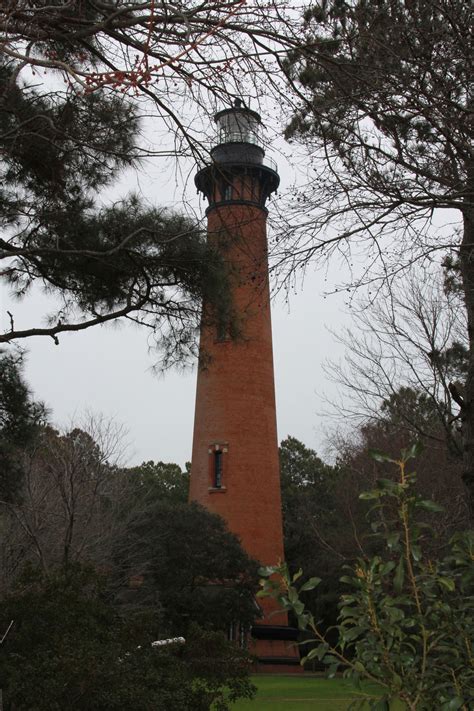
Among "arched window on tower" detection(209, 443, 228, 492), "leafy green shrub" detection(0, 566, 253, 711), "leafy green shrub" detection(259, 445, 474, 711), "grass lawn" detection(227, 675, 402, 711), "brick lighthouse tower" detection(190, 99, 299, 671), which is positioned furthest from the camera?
"arched window on tower" detection(209, 443, 228, 492)

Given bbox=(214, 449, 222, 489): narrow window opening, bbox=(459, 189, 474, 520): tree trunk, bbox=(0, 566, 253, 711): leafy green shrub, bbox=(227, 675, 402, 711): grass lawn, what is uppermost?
bbox=(214, 449, 222, 489): narrow window opening

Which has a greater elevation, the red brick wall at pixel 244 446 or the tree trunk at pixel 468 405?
the red brick wall at pixel 244 446

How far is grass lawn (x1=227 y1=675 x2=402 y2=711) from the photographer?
12.7m

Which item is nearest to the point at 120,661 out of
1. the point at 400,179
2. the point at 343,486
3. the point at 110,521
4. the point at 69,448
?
the point at 400,179

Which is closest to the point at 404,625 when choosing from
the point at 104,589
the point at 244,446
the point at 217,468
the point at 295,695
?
the point at 104,589

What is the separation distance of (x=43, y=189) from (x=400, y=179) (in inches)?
134

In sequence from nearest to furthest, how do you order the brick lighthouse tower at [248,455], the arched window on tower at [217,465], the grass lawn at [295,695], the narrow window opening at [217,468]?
1. the grass lawn at [295,695]
2. the brick lighthouse tower at [248,455]
3. the arched window on tower at [217,465]
4. the narrow window opening at [217,468]

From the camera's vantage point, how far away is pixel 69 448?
15.4 metres

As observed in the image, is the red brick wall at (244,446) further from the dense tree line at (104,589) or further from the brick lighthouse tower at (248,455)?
the dense tree line at (104,589)

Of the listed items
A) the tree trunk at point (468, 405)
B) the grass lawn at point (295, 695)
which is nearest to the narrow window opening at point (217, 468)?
the grass lawn at point (295, 695)

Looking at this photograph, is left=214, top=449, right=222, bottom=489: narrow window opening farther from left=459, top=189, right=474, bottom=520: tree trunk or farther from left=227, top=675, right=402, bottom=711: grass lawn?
left=459, top=189, right=474, bottom=520: tree trunk

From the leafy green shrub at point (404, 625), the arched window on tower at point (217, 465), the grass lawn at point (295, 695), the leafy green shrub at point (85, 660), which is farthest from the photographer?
the arched window on tower at point (217, 465)

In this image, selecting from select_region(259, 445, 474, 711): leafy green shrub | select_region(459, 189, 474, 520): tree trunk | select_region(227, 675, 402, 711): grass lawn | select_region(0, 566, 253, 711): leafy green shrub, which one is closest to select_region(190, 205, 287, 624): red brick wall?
select_region(227, 675, 402, 711): grass lawn

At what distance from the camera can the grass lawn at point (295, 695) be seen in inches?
499
